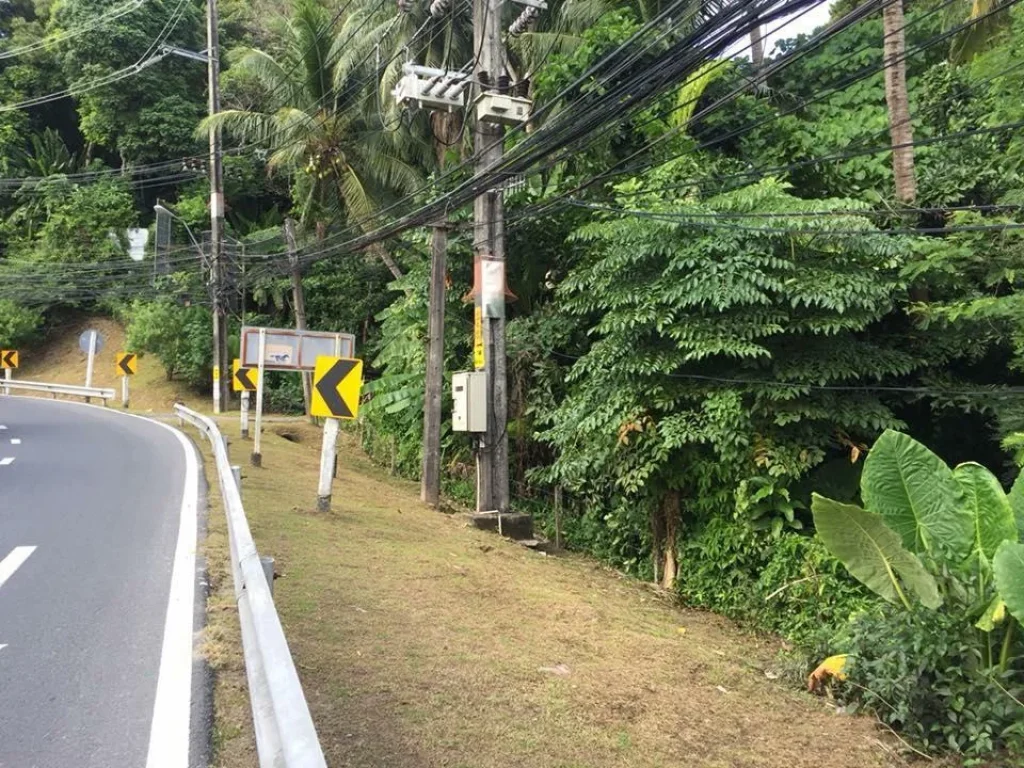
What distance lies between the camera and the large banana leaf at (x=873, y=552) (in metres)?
5.43

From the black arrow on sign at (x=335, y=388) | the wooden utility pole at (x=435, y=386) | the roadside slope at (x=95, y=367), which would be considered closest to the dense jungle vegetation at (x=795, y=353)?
the wooden utility pole at (x=435, y=386)

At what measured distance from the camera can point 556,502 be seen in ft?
43.4

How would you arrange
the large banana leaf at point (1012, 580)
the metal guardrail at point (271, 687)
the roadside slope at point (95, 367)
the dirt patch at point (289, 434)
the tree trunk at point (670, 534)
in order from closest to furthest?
the metal guardrail at point (271, 687) < the large banana leaf at point (1012, 580) < the tree trunk at point (670, 534) < the dirt patch at point (289, 434) < the roadside slope at point (95, 367)

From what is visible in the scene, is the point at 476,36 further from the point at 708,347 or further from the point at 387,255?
the point at 387,255

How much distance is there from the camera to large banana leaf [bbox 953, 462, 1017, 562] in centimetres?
562

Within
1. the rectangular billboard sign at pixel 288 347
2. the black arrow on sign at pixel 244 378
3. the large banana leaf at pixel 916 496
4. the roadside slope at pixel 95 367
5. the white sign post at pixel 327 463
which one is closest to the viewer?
the large banana leaf at pixel 916 496

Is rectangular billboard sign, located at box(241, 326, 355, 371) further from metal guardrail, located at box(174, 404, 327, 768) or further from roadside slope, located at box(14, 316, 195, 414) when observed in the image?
roadside slope, located at box(14, 316, 195, 414)

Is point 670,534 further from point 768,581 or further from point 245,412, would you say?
point 245,412

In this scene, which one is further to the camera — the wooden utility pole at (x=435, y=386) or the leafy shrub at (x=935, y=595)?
the wooden utility pole at (x=435, y=386)

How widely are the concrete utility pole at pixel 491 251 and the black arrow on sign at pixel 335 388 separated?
3.09 metres

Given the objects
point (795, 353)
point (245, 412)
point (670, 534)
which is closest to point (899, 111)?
point (795, 353)

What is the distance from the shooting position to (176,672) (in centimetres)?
457

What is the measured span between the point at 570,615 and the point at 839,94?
41.2 ft

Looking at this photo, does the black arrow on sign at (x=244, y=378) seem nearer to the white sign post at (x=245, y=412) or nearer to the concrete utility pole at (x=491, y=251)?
the white sign post at (x=245, y=412)
